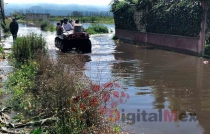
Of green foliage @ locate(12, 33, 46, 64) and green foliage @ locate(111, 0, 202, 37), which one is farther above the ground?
green foliage @ locate(111, 0, 202, 37)

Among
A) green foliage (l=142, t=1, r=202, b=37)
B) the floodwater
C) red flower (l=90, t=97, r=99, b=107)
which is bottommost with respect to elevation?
the floodwater

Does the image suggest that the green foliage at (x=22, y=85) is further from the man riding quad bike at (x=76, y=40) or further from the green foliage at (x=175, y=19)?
the green foliage at (x=175, y=19)

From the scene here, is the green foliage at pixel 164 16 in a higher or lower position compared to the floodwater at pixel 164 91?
higher

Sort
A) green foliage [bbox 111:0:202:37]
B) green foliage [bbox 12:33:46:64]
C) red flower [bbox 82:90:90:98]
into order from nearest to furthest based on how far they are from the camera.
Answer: red flower [bbox 82:90:90:98] → green foliage [bbox 12:33:46:64] → green foliage [bbox 111:0:202:37]

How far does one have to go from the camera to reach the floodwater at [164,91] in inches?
242

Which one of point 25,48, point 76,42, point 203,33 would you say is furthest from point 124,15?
point 25,48

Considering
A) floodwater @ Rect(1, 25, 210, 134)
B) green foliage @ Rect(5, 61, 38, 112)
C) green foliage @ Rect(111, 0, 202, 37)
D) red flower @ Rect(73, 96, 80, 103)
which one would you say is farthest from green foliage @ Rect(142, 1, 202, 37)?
red flower @ Rect(73, 96, 80, 103)

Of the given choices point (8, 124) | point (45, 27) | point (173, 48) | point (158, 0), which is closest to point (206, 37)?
point (173, 48)

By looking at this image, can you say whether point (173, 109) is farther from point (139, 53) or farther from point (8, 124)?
point (139, 53)

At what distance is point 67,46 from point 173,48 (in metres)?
5.66

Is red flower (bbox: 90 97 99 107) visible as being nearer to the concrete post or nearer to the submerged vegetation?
the submerged vegetation

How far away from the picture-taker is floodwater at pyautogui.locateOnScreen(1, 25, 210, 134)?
6.14 m

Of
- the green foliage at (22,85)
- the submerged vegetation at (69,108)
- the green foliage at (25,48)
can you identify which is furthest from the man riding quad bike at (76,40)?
the submerged vegetation at (69,108)

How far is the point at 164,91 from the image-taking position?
8570 millimetres
